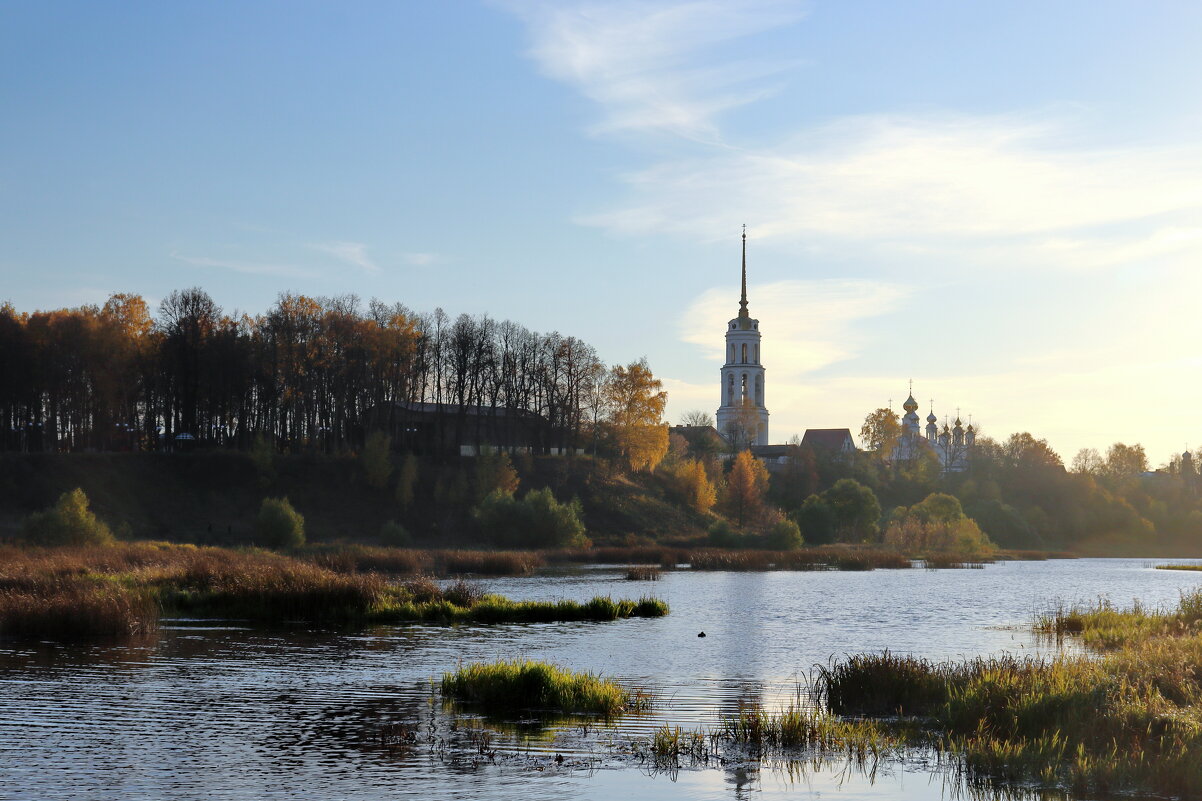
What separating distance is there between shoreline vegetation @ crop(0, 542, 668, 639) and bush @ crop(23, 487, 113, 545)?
488 inches

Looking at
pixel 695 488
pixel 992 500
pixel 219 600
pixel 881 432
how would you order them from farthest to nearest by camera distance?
1. pixel 881 432
2. pixel 992 500
3. pixel 695 488
4. pixel 219 600

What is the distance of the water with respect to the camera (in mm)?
16188

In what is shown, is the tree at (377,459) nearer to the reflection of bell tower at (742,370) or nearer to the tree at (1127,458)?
the reflection of bell tower at (742,370)

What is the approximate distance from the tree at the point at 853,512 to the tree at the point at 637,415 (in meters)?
22.7

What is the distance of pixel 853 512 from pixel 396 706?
80.3m

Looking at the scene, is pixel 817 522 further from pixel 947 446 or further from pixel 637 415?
pixel 947 446

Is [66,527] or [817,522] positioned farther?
[817,522]

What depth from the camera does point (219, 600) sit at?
3681 cm

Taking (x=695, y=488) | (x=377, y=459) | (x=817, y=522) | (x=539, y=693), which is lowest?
(x=539, y=693)

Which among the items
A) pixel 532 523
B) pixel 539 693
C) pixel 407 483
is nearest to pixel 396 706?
pixel 539 693

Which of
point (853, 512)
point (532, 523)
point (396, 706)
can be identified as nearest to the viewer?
point (396, 706)

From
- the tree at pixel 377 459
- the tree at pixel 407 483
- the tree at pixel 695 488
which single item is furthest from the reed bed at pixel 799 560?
the tree at pixel 695 488

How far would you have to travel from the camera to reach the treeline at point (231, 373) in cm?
8881

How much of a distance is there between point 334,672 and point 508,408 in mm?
83864
